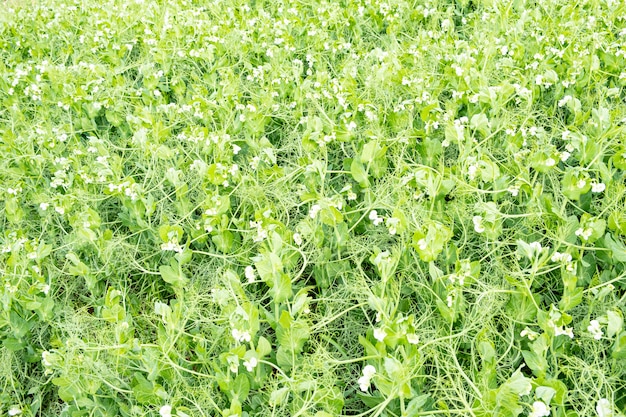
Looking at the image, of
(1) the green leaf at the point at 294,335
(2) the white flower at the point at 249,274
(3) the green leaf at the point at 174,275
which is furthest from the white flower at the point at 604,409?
(3) the green leaf at the point at 174,275

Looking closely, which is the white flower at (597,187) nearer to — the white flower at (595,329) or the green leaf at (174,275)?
the white flower at (595,329)

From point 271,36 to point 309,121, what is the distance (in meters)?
1.35

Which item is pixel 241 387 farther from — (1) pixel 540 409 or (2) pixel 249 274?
(1) pixel 540 409

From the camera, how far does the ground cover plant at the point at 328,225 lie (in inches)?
70.6

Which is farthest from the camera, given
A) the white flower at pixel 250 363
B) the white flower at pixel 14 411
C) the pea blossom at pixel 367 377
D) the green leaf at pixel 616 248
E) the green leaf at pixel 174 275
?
the green leaf at pixel 174 275

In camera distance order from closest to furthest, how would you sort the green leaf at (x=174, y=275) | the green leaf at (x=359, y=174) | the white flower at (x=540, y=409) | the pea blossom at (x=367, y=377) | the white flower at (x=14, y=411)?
Answer: the white flower at (x=540, y=409)
the pea blossom at (x=367, y=377)
the white flower at (x=14, y=411)
the green leaf at (x=174, y=275)
the green leaf at (x=359, y=174)

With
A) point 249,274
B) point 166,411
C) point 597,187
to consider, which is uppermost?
point 597,187

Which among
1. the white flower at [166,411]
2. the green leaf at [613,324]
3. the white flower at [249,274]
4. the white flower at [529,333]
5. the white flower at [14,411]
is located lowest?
the white flower at [14,411]

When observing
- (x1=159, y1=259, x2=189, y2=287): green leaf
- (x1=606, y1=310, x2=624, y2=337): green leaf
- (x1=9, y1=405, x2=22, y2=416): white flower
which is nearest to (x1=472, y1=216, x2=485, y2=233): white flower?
(x1=606, y1=310, x2=624, y2=337): green leaf

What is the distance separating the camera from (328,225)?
2.24m

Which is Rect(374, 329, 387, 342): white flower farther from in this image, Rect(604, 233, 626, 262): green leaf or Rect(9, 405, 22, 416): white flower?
Rect(9, 405, 22, 416): white flower

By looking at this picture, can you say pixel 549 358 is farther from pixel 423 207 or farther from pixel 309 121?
pixel 309 121

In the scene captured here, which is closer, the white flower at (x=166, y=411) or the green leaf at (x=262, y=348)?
the white flower at (x=166, y=411)

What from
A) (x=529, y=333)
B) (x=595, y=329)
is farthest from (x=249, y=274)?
(x=595, y=329)
